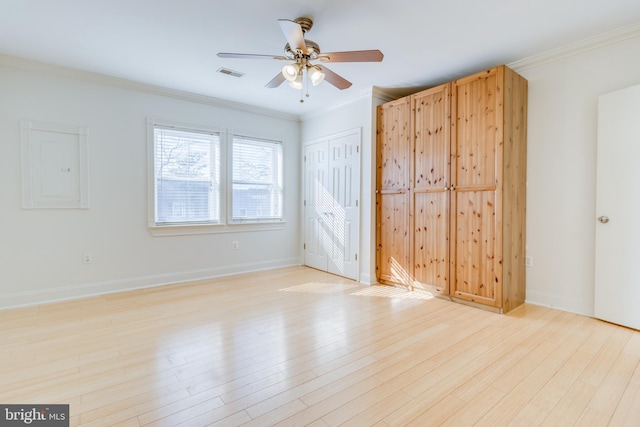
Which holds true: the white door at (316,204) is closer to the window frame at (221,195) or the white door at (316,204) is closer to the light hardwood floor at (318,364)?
the window frame at (221,195)

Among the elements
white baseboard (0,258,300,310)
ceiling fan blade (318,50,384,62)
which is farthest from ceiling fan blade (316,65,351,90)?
white baseboard (0,258,300,310)

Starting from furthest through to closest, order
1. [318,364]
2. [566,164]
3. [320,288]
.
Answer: [320,288]
[566,164]
[318,364]

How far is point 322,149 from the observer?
5180 millimetres

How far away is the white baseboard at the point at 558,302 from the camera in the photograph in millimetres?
3075

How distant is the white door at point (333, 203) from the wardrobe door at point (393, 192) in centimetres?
35

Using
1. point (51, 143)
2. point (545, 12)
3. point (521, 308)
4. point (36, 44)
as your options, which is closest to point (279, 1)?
point (545, 12)

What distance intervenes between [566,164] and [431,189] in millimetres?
1346

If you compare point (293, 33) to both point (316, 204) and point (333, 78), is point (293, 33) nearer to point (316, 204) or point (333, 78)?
point (333, 78)

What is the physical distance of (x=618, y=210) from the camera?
2.79m

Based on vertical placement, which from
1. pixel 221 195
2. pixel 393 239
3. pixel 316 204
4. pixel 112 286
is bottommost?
pixel 112 286

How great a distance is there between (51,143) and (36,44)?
41.3 inches

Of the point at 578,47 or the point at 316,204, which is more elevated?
the point at 578,47

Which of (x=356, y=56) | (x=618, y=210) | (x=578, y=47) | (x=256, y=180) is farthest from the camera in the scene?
(x=256, y=180)

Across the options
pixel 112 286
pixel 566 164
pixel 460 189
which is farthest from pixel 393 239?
pixel 112 286
